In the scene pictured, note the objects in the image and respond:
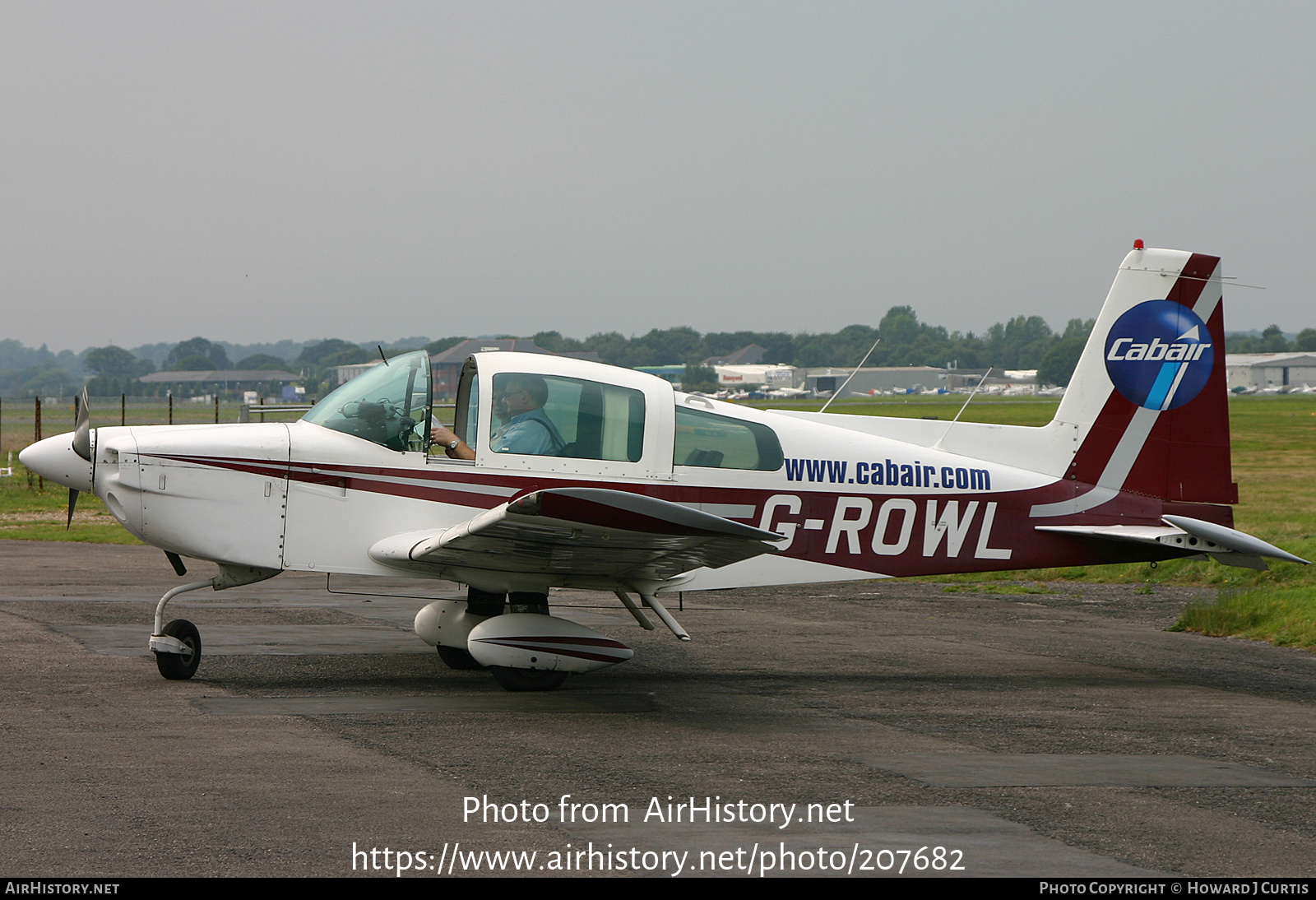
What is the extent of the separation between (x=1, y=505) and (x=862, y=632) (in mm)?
18532

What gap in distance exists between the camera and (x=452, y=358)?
27.3 ft

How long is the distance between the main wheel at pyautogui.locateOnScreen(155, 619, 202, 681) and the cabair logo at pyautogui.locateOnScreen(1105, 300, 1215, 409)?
680 centimetres

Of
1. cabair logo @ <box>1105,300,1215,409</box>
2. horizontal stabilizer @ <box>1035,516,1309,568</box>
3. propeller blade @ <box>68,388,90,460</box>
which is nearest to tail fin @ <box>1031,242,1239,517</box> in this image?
cabair logo @ <box>1105,300,1215,409</box>

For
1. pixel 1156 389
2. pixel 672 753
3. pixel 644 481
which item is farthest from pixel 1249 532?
pixel 672 753

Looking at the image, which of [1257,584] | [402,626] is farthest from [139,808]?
[1257,584]

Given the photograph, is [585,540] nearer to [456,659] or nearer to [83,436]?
[456,659]

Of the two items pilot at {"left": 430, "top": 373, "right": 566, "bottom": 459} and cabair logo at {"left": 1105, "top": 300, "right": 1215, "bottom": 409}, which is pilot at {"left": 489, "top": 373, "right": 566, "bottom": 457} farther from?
cabair logo at {"left": 1105, "top": 300, "right": 1215, "bottom": 409}

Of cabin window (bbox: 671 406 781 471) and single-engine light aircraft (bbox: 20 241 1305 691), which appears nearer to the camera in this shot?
single-engine light aircraft (bbox: 20 241 1305 691)

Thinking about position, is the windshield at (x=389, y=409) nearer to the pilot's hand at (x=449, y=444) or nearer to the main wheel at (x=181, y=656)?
the pilot's hand at (x=449, y=444)

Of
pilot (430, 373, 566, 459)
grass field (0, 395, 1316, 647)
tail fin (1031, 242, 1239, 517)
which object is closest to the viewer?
pilot (430, 373, 566, 459)

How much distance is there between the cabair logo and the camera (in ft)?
29.5

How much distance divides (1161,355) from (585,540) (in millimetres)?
4861

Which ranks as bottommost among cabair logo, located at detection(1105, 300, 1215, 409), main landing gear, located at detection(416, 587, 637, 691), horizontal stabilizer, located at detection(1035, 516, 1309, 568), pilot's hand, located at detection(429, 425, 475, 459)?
main landing gear, located at detection(416, 587, 637, 691)

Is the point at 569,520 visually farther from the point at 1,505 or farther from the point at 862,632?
the point at 1,505
